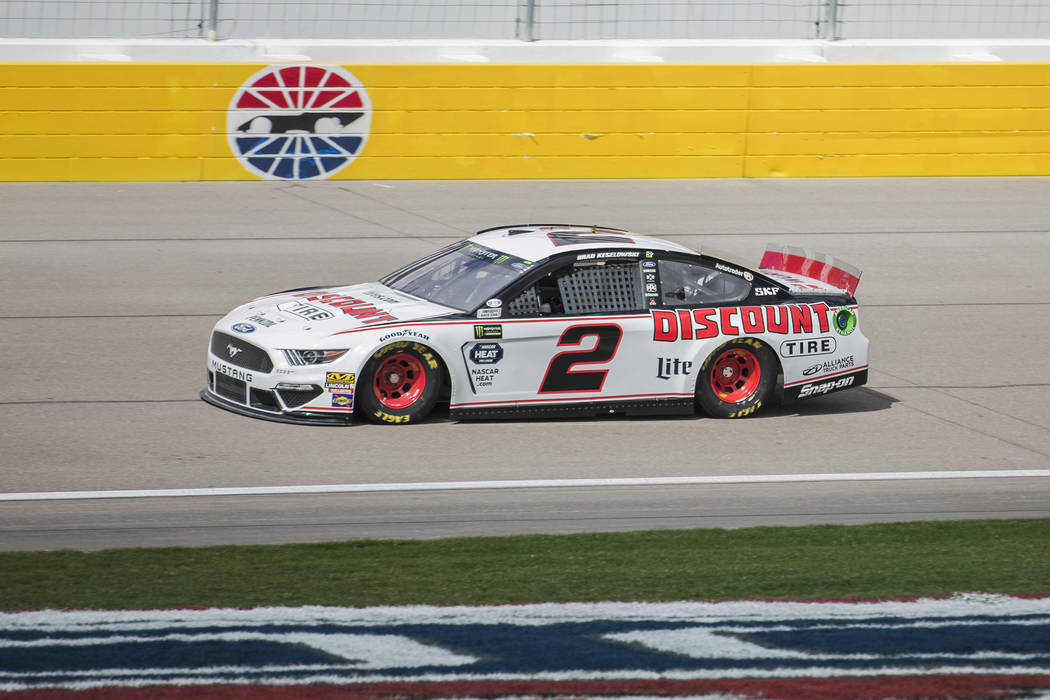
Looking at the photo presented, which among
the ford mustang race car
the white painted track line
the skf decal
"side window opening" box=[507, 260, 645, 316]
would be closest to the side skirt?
the ford mustang race car

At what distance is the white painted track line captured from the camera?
26.8 ft

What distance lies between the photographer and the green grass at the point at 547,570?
21.7 ft

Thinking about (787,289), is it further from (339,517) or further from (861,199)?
(861,199)

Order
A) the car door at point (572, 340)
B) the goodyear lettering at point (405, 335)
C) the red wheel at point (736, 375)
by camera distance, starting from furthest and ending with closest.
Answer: the red wheel at point (736, 375) < the car door at point (572, 340) < the goodyear lettering at point (405, 335)

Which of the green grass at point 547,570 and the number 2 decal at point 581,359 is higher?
the number 2 decal at point 581,359

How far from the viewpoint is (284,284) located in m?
14.2

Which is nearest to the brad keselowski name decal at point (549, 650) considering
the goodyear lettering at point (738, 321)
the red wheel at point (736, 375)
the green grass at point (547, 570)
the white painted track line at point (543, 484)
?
the green grass at point (547, 570)

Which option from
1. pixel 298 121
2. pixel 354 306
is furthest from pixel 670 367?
pixel 298 121

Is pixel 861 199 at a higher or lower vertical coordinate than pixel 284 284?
higher

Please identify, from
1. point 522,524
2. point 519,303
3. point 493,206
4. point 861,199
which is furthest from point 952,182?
point 522,524

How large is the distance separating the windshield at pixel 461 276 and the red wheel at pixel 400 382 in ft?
1.74

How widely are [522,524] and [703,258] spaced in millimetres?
3191

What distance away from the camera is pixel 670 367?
10195 mm

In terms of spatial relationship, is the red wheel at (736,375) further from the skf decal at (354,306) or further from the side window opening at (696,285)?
the skf decal at (354,306)
